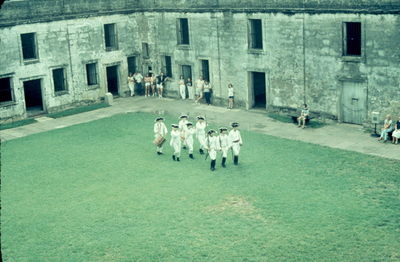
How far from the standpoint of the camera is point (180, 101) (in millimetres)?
32938

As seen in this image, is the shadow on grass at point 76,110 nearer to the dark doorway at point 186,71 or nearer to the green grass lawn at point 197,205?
the dark doorway at point 186,71

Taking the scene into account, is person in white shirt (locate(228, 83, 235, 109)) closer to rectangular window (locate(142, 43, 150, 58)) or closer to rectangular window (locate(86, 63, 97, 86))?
rectangular window (locate(142, 43, 150, 58))

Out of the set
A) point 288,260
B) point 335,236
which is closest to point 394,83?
point 335,236

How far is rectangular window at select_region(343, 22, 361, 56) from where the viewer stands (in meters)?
24.5

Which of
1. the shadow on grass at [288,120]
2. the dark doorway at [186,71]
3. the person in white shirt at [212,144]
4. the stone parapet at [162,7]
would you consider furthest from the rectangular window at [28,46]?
the person in white shirt at [212,144]

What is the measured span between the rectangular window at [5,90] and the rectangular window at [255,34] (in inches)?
538

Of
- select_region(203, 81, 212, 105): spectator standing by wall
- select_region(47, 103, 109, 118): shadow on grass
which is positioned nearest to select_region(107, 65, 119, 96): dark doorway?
select_region(47, 103, 109, 118): shadow on grass

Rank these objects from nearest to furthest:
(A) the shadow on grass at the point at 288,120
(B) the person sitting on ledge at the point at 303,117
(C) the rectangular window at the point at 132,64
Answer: (B) the person sitting on ledge at the point at 303,117 < (A) the shadow on grass at the point at 288,120 < (C) the rectangular window at the point at 132,64

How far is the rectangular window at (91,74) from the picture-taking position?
1300 inches

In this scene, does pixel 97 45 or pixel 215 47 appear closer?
pixel 215 47

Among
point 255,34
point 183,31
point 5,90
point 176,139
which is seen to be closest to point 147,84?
point 183,31

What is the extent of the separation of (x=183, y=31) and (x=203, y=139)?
503 inches

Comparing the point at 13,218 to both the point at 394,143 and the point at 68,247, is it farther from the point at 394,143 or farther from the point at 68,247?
the point at 394,143

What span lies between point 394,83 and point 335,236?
38.7ft
